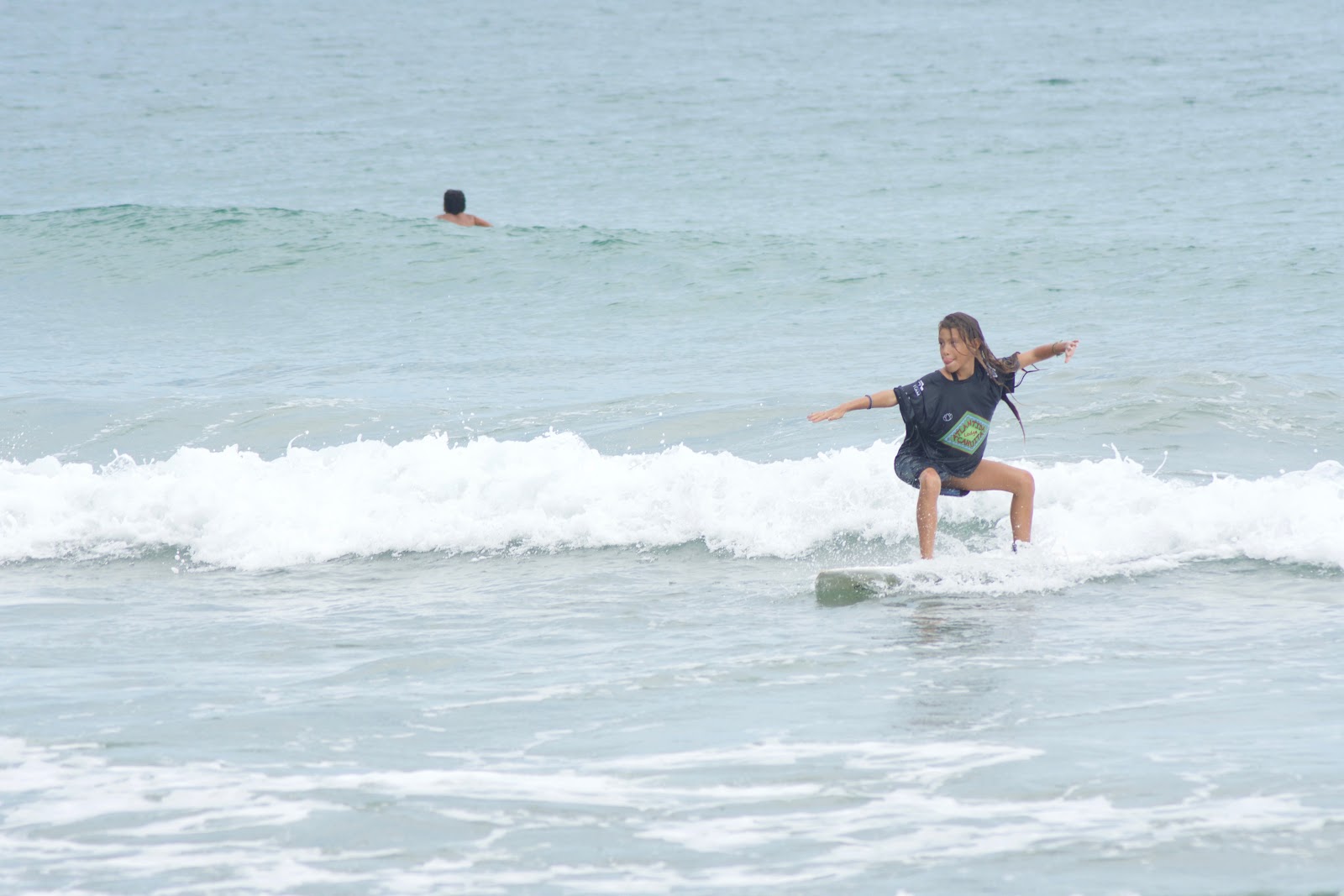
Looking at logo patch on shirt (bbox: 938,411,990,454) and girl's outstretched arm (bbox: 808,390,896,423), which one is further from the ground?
girl's outstretched arm (bbox: 808,390,896,423)

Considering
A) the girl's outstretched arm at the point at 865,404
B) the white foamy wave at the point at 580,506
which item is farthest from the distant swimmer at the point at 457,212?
the girl's outstretched arm at the point at 865,404

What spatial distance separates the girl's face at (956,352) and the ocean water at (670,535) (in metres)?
0.95

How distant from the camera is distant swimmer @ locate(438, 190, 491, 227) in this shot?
20.3 metres

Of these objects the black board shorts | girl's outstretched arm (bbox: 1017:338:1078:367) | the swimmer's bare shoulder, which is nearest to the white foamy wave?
the black board shorts

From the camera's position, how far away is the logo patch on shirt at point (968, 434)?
7.15m

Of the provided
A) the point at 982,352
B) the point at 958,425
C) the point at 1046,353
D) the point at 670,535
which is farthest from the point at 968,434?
the point at 670,535

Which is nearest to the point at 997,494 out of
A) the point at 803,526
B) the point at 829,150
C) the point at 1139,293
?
the point at 803,526

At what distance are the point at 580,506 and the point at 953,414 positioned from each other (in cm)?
246

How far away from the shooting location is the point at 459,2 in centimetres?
4688

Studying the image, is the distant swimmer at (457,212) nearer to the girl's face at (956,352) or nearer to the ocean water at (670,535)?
the ocean water at (670,535)

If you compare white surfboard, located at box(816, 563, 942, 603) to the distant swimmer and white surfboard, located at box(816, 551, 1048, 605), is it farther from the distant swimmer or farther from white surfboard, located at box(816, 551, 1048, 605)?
the distant swimmer

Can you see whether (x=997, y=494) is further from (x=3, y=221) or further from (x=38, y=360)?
(x=3, y=221)

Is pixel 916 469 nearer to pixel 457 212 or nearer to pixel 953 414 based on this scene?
pixel 953 414

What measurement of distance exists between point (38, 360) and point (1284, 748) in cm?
1385
